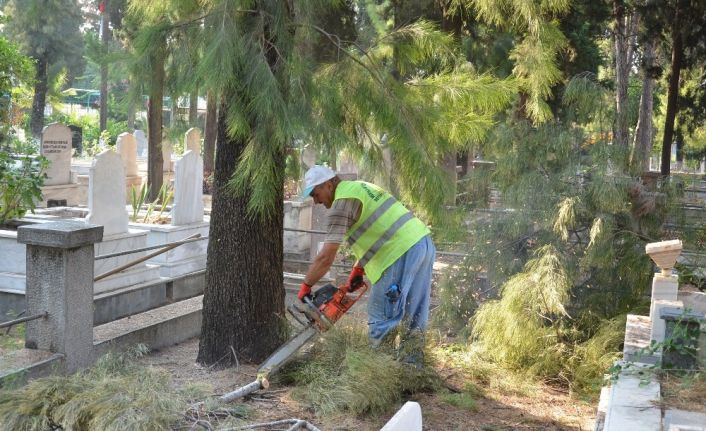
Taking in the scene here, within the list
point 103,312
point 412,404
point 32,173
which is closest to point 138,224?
point 32,173

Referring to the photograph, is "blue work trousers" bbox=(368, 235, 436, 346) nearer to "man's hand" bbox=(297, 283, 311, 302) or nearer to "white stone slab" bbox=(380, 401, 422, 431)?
"man's hand" bbox=(297, 283, 311, 302)

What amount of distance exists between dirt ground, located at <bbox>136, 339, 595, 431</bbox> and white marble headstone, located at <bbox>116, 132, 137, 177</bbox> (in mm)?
12375

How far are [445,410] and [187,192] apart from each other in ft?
20.1

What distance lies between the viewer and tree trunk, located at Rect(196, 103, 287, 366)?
637 cm

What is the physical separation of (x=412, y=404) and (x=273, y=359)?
3146 millimetres

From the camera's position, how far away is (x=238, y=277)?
646 cm

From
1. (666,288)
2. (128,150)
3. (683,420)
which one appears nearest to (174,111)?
(666,288)

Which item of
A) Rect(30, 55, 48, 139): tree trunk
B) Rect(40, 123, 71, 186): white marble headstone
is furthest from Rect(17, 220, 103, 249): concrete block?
Rect(30, 55, 48, 139): tree trunk

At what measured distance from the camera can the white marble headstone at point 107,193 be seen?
9227mm

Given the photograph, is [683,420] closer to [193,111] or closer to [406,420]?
[406,420]

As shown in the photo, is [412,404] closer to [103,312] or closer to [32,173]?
[103,312]

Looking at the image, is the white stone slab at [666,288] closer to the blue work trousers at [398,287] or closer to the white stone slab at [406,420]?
the blue work trousers at [398,287]

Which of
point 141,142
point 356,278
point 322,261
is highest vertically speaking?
point 141,142

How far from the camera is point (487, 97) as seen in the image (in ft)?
20.6
